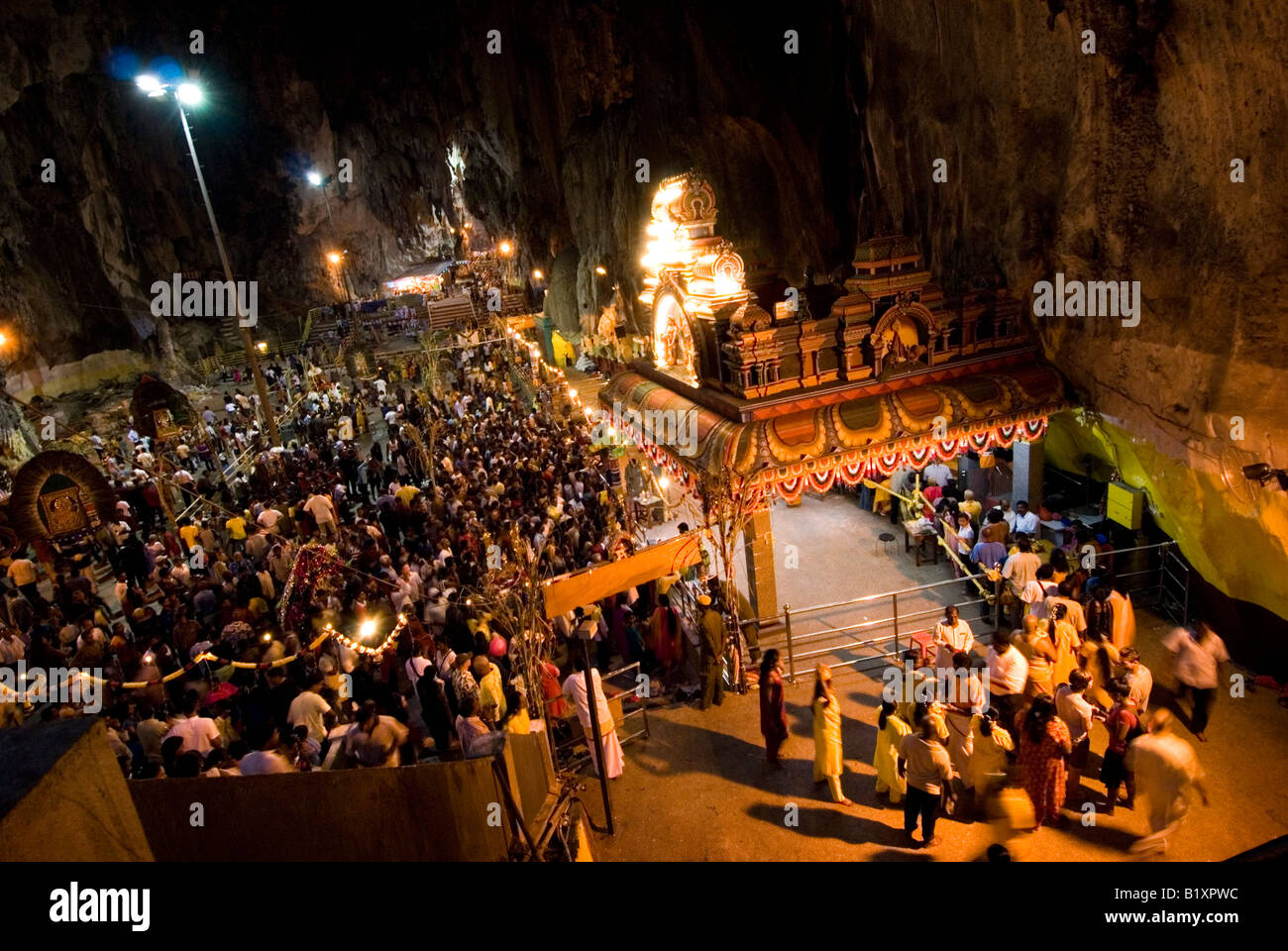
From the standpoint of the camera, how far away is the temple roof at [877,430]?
994cm

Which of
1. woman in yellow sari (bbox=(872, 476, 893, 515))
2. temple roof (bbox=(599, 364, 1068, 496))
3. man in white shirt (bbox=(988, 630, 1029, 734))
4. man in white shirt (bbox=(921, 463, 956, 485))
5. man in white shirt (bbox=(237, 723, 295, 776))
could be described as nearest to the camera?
man in white shirt (bbox=(237, 723, 295, 776))

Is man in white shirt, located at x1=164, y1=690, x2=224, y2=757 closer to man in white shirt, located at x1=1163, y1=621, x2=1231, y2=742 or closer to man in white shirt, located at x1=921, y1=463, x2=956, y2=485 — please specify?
man in white shirt, located at x1=1163, y1=621, x2=1231, y2=742

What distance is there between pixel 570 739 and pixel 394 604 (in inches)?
155

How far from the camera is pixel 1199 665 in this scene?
7562 mm

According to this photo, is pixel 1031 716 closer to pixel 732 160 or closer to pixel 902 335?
pixel 902 335

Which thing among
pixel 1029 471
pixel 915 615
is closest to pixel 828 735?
pixel 915 615

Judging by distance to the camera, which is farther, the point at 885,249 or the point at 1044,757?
the point at 885,249

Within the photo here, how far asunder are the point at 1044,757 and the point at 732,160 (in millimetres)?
18813

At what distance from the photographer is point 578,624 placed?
33.4 feet

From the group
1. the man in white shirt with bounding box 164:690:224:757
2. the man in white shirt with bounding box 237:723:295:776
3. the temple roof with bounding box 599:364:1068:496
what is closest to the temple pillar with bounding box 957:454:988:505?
the temple roof with bounding box 599:364:1068:496

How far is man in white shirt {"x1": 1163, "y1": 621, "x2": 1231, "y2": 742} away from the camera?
7523mm

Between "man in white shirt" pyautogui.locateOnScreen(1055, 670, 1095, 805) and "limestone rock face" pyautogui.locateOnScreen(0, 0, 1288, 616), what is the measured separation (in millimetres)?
3247
